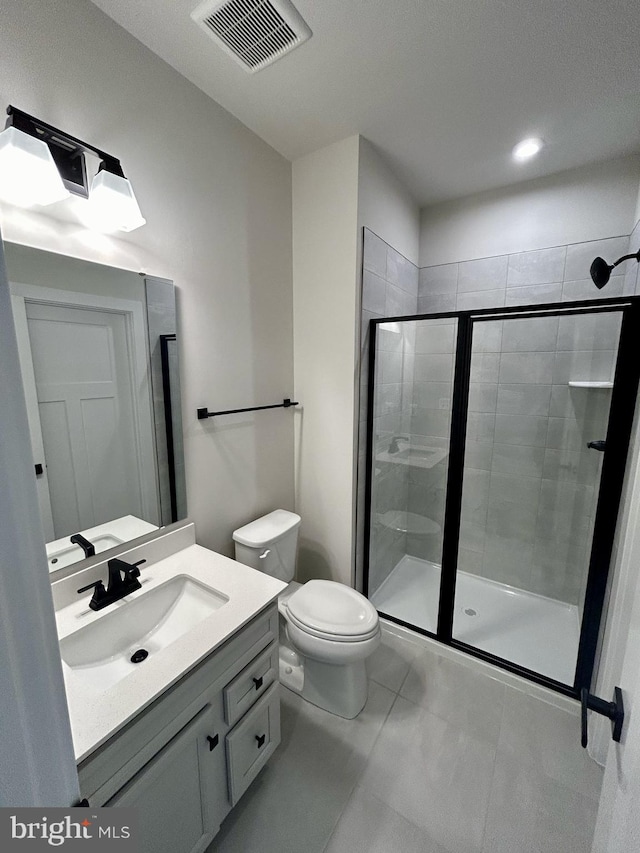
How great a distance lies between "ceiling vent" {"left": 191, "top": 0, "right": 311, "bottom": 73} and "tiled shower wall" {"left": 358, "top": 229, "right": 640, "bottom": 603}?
836 millimetres

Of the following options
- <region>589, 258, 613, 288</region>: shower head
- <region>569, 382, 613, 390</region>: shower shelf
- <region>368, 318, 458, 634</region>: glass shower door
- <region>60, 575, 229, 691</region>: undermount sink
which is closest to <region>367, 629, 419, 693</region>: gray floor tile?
<region>368, 318, 458, 634</region>: glass shower door

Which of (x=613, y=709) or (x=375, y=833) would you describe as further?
(x=375, y=833)

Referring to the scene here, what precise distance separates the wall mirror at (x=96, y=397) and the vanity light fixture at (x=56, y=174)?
146 millimetres

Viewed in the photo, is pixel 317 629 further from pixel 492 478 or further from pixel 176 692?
pixel 492 478

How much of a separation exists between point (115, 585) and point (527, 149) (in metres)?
2.66

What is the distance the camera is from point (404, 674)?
5.90 ft

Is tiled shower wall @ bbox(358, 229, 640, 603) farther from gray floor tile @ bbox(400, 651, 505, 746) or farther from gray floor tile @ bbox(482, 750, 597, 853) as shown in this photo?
gray floor tile @ bbox(482, 750, 597, 853)

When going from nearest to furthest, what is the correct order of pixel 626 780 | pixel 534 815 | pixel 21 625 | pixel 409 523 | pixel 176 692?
pixel 21 625
pixel 626 780
pixel 176 692
pixel 534 815
pixel 409 523

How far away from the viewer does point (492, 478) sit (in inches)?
93.4

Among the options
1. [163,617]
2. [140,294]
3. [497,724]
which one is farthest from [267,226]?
[497,724]

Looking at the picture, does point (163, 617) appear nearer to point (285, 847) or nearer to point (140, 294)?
point (285, 847)

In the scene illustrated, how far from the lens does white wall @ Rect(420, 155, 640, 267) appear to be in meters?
1.90

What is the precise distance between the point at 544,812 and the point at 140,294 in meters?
2.32

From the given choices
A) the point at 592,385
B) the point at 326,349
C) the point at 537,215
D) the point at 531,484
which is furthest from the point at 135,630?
the point at 537,215
